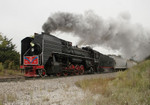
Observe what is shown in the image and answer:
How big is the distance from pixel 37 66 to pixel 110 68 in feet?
49.9

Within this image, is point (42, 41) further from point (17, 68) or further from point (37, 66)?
point (17, 68)

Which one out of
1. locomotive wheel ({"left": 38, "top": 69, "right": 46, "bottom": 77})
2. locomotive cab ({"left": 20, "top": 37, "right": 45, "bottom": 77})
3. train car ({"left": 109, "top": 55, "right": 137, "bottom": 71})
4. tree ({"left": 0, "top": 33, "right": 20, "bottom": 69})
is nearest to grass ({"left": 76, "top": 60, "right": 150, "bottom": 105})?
locomotive wheel ({"left": 38, "top": 69, "right": 46, "bottom": 77})

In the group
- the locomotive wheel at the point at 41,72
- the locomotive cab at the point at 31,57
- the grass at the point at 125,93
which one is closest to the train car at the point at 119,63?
the locomotive wheel at the point at 41,72

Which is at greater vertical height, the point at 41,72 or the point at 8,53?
the point at 8,53

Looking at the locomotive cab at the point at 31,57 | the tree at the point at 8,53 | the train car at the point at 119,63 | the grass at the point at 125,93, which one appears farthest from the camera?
the train car at the point at 119,63

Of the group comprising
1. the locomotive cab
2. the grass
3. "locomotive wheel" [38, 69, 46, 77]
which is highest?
the locomotive cab

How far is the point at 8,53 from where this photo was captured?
18.0m

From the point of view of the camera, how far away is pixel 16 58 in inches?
726

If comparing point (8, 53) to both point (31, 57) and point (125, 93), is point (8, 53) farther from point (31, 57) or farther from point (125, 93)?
point (125, 93)

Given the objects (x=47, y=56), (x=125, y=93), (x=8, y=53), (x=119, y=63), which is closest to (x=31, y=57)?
(x=47, y=56)

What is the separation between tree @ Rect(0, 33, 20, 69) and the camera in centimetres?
1749

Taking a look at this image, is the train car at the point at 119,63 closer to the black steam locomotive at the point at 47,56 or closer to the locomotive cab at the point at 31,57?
the black steam locomotive at the point at 47,56

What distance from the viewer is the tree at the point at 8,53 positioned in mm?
17492

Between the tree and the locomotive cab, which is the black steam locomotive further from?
the tree
